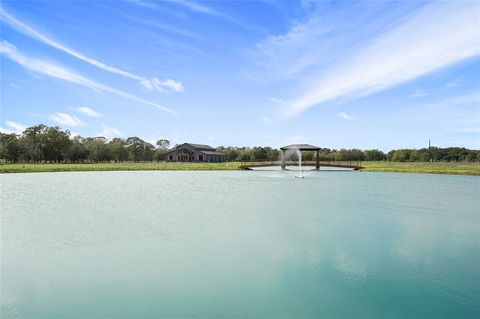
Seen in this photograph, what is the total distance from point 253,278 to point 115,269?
12.0ft

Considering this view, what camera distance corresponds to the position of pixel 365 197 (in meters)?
23.2

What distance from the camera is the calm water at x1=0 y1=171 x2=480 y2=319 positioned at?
6.46 m

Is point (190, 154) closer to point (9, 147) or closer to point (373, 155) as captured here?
point (9, 147)

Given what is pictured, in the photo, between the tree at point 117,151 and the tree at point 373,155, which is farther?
the tree at point 373,155

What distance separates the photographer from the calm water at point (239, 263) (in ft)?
21.2

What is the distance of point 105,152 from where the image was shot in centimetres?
9219

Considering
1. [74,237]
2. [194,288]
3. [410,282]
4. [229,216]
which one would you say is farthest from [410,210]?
[74,237]

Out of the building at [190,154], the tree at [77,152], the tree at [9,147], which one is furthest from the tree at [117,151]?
the tree at [9,147]

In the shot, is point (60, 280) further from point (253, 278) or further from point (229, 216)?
point (229, 216)

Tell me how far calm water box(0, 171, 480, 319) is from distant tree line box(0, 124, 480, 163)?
70.1 meters

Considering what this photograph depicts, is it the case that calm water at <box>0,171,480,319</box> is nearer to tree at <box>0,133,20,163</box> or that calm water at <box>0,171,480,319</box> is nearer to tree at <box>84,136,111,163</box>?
tree at <box>0,133,20,163</box>

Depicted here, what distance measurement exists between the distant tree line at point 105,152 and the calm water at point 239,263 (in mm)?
70148

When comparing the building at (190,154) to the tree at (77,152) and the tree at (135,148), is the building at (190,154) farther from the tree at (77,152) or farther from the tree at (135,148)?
the tree at (77,152)

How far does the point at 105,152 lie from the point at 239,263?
91809 mm
